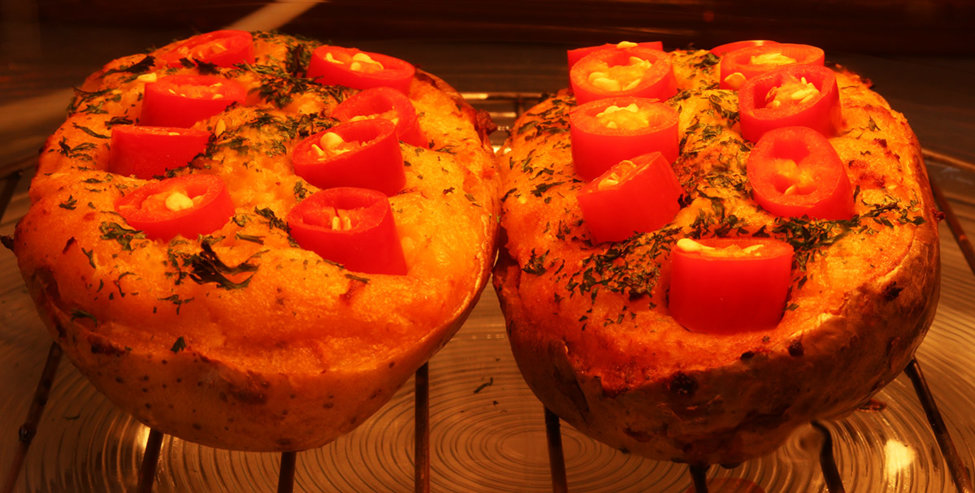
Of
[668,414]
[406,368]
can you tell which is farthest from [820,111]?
[406,368]

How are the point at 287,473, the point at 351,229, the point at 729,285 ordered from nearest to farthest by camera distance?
the point at 729,285 → the point at 351,229 → the point at 287,473

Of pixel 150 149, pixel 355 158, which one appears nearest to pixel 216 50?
pixel 150 149

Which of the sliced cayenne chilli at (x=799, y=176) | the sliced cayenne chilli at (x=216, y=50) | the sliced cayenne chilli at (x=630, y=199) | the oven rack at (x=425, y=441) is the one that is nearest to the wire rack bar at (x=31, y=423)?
the oven rack at (x=425, y=441)

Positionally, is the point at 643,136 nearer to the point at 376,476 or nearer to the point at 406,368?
the point at 406,368

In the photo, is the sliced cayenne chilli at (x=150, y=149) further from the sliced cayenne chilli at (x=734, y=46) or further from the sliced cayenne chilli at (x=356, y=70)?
the sliced cayenne chilli at (x=734, y=46)

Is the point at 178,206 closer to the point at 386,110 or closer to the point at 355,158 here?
the point at 355,158

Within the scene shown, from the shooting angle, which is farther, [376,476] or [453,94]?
[453,94]
